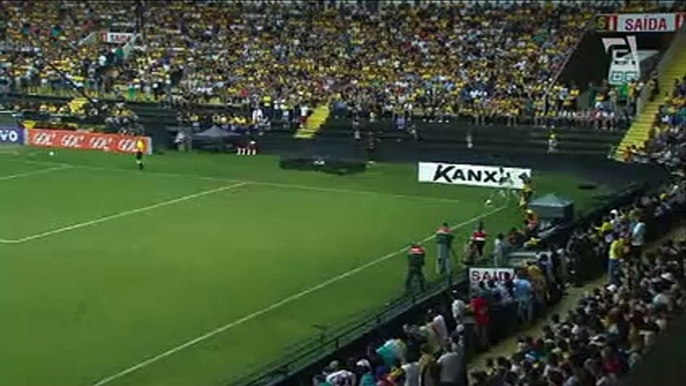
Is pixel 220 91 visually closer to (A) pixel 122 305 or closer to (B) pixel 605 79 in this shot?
(B) pixel 605 79

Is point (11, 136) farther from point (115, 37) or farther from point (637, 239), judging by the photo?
point (637, 239)

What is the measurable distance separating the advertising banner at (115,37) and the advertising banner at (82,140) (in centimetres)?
1305

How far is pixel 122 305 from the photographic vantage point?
76.5 feet

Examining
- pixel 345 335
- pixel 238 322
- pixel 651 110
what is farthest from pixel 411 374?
pixel 651 110

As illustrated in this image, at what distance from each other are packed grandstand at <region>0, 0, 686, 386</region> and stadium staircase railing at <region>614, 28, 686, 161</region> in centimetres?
11

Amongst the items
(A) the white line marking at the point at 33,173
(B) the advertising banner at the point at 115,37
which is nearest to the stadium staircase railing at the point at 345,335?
(A) the white line marking at the point at 33,173

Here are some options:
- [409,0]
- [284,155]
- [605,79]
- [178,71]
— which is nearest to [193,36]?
[178,71]

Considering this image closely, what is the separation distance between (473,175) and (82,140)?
56.0 ft

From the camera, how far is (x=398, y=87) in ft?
161

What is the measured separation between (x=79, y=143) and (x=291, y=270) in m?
22.1

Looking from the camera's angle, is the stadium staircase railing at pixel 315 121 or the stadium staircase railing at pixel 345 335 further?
the stadium staircase railing at pixel 315 121

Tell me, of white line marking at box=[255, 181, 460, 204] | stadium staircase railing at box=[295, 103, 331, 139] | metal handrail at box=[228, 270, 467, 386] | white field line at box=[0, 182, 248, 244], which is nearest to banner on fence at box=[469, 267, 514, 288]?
metal handrail at box=[228, 270, 467, 386]

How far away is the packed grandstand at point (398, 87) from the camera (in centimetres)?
2414

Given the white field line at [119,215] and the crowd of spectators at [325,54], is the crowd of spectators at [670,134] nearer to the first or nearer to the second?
the crowd of spectators at [325,54]
